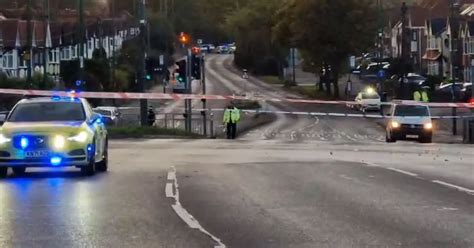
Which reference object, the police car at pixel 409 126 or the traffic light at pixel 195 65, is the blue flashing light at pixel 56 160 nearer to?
the police car at pixel 409 126

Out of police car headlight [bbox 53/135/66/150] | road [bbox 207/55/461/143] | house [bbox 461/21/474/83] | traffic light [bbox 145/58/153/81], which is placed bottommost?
road [bbox 207/55/461/143]

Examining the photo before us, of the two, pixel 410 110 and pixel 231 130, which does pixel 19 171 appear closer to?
pixel 410 110

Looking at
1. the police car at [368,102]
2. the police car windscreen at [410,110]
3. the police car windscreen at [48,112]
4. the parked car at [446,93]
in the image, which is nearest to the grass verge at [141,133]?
the police car windscreen at [410,110]

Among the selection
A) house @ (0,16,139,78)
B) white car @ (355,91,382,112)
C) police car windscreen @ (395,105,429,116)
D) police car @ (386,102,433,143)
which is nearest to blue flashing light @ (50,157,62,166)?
police car @ (386,102,433,143)

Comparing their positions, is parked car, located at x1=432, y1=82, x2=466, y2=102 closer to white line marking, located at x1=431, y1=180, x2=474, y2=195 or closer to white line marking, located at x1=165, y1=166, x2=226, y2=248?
white line marking, located at x1=431, y1=180, x2=474, y2=195

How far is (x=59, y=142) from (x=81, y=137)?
0.45 m

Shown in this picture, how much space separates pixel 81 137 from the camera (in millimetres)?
20328

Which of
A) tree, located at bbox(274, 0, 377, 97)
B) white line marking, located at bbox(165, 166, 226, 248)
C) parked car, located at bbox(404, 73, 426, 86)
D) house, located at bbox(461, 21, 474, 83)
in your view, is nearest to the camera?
white line marking, located at bbox(165, 166, 226, 248)

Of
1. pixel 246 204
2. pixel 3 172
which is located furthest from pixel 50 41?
pixel 246 204

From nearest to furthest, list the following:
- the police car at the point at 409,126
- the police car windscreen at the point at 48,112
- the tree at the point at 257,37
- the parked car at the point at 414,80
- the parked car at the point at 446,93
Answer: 1. the police car windscreen at the point at 48,112
2. the police car at the point at 409,126
3. the parked car at the point at 446,93
4. the parked car at the point at 414,80
5. the tree at the point at 257,37

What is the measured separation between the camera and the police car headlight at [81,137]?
20.2m

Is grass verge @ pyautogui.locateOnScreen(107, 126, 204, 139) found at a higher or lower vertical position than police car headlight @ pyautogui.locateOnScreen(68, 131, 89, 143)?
lower

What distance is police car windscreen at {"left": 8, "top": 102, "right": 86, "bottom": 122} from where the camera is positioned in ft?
69.4

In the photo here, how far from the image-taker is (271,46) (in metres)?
118
